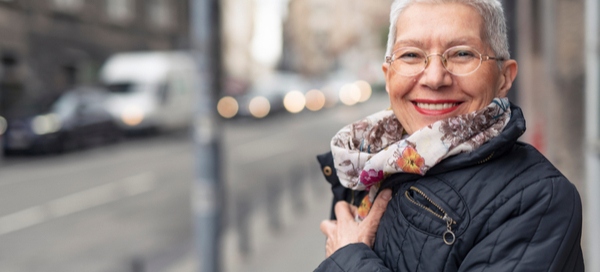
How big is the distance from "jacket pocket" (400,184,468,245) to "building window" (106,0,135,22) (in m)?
25.2

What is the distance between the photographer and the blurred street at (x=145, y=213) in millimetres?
5590

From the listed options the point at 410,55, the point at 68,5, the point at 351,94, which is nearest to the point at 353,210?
the point at 410,55

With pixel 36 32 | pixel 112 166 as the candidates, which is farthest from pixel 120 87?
pixel 112 166

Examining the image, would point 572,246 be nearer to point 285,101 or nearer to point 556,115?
point 556,115

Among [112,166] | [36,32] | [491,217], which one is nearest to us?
[491,217]

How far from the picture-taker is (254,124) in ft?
77.9

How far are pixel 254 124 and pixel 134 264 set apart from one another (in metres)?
20.7

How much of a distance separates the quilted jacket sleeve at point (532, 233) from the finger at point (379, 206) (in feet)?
0.85

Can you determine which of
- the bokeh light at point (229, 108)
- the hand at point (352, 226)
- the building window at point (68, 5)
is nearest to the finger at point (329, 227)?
the hand at point (352, 226)

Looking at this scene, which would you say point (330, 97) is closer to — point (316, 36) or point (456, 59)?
point (316, 36)

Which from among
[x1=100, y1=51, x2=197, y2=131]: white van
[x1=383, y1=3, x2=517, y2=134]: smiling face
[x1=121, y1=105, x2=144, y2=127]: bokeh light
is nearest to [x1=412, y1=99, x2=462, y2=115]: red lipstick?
[x1=383, y1=3, x2=517, y2=134]: smiling face

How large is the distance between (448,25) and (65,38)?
22562 millimetres

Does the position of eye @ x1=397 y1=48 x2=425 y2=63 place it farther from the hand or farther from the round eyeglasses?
the hand

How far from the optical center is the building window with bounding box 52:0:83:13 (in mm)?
20414
